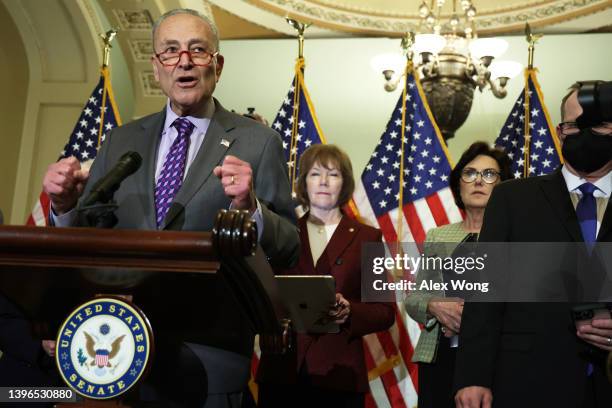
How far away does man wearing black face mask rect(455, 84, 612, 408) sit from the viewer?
1926 millimetres

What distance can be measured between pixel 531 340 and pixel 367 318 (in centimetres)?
86

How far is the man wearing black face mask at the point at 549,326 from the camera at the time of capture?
6.32 feet

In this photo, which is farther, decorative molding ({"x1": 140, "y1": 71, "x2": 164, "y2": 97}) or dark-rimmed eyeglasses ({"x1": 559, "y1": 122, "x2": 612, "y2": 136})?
decorative molding ({"x1": 140, "y1": 71, "x2": 164, "y2": 97})

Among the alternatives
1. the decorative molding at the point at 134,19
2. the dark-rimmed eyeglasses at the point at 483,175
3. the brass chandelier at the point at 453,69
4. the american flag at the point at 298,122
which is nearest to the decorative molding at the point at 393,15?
the brass chandelier at the point at 453,69

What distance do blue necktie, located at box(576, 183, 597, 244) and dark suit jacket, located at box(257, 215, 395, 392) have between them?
3.06 feet

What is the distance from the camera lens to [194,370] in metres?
1.29

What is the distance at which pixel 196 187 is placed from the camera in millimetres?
1516

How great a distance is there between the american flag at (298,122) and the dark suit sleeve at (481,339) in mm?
2641

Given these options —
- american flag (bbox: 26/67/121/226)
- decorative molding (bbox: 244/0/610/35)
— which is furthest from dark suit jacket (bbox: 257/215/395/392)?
decorative molding (bbox: 244/0/610/35)

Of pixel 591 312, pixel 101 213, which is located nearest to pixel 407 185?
pixel 591 312

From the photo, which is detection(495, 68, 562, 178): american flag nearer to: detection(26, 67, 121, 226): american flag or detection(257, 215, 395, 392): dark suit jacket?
detection(257, 215, 395, 392): dark suit jacket

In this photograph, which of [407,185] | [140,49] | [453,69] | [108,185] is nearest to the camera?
[108,185]

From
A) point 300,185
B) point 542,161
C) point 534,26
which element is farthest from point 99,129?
point 534,26

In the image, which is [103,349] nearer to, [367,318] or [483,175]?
[367,318]
